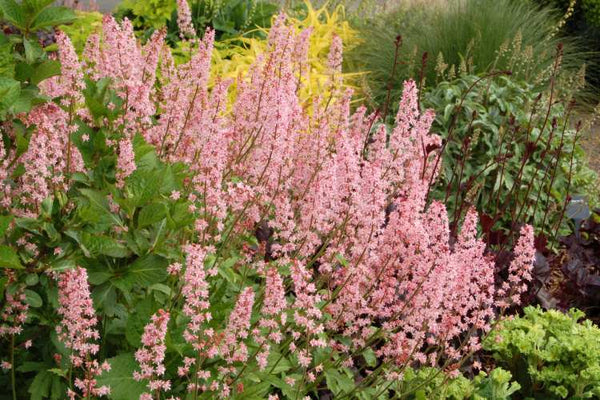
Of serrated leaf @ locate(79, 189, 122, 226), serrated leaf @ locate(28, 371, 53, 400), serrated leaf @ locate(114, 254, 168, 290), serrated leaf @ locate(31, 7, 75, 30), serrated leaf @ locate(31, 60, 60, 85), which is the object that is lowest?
serrated leaf @ locate(28, 371, 53, 400)

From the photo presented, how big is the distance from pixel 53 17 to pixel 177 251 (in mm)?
860

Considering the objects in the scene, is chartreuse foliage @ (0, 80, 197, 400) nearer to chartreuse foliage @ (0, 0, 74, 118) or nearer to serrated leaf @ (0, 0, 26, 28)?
chartreuse foliage @ (0, 0, 74, 118)

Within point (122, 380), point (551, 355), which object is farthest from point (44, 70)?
point (551, 355)

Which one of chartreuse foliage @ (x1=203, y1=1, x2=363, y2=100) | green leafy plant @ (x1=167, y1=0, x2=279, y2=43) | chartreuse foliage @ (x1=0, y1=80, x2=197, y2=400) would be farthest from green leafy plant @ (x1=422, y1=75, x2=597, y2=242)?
chartreuse foliage @ (x1=0, y1=80, x2=197, y2=400)

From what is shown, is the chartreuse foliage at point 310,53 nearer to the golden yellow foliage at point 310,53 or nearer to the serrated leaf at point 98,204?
the golden yellow foliage at point 310,53

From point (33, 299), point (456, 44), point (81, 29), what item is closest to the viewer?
point (33, 299)

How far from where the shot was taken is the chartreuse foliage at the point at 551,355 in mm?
3350

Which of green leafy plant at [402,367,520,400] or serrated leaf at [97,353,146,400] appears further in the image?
green leafy plant at [402,367,520,400]

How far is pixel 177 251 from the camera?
7.90 ft

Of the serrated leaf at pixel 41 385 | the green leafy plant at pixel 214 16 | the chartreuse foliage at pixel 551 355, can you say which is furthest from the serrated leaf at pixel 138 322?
the green leafy plant at pixel 214 16

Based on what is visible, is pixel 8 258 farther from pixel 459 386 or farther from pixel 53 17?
pixel 459 386

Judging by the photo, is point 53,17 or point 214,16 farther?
point 214,16

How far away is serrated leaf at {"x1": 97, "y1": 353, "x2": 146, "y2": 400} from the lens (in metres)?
2.21

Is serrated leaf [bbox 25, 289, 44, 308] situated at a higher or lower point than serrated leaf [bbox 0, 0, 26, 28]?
lower
